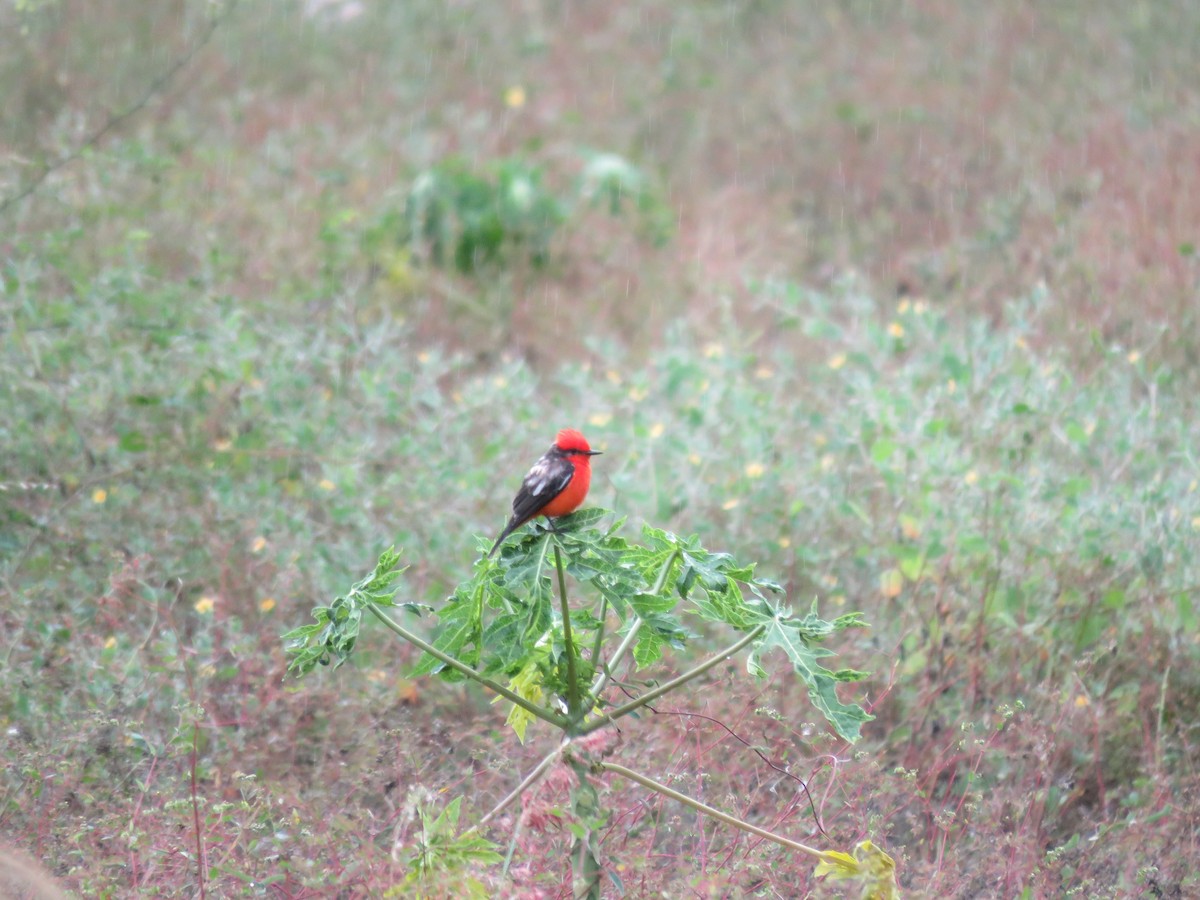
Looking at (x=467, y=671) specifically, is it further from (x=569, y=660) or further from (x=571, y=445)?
(x=571, y=445)

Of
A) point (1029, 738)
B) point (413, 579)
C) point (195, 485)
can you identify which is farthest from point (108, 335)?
point (1029, 738)

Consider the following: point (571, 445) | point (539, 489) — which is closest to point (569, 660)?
point (539, 489)

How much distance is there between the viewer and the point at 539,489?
262cm

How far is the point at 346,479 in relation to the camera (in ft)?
14.8

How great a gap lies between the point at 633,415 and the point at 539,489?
2.75m

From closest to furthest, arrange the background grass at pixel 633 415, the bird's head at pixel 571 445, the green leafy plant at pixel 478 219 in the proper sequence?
the bird's head at pixel 571 445
the background grass at pixel 633 415
the green leafy plant at pixel 478 219

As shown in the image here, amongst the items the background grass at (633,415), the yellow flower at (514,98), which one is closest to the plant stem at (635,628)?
the background grass at (633,415)

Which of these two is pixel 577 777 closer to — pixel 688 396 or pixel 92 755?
pixel 92 755

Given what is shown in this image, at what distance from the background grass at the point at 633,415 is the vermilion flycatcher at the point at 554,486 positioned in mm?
544

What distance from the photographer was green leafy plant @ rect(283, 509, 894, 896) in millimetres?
2244

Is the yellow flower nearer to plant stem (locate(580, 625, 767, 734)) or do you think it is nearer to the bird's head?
the bird's head

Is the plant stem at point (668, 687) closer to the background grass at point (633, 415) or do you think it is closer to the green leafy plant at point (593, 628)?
the green leafy plant at point (593, 628)

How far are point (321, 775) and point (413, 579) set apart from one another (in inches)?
40.2

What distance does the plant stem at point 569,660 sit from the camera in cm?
229
